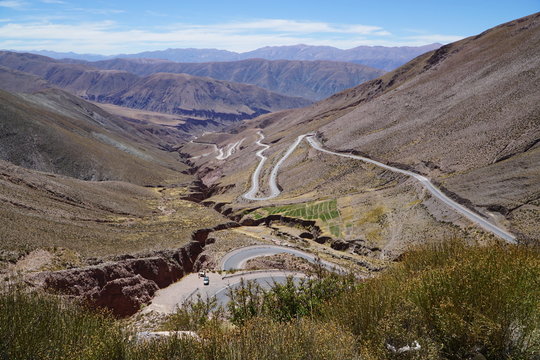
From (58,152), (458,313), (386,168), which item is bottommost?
(386,168)

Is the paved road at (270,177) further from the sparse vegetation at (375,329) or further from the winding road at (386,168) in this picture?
the sparse vegetation at (375,329)

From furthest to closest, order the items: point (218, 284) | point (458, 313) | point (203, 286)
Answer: point (218, 284) < point (203, 286) < point (458, 313)

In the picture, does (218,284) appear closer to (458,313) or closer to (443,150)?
(458,313)

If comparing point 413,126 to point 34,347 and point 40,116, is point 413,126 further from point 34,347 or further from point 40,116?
point 40,116

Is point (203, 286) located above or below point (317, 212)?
above

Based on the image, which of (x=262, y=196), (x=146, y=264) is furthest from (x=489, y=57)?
(x=146, y=264)

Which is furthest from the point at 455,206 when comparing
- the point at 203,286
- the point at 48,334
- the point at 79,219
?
the point at 48,334
